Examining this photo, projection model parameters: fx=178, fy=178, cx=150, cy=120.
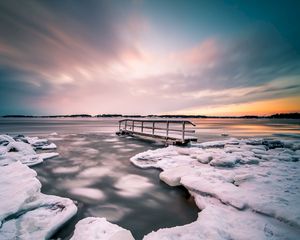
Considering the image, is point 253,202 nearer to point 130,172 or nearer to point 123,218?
point 123,218

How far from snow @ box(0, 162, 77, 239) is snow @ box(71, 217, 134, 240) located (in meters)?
0.44

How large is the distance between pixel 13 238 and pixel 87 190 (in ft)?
7.95

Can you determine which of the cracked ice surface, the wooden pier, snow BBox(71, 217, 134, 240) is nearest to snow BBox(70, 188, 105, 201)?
snow BBox(71, 217, 134, 240)

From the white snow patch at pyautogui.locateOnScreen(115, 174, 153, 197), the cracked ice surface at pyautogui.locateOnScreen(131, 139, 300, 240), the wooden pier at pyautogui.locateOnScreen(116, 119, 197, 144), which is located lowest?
the white snow patch at pyautogui.locateOnScreen(115, 174, 153, 197)

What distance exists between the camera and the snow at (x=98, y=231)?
2.86 m

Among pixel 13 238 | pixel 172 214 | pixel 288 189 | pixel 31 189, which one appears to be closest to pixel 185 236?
pixel 172 214

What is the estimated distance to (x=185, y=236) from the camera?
112 inches

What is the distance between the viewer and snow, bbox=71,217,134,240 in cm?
286

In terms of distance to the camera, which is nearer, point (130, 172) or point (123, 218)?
point (123, 218)

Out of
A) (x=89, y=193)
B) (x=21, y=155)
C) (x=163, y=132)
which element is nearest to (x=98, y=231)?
(x=89, y=193)

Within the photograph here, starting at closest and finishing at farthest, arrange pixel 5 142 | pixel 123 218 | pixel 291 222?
1. pixel 291 222
2. pixel 123 218
3. pixel 5 142

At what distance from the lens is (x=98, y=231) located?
305cm

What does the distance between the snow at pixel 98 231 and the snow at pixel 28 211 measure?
44 centimetres

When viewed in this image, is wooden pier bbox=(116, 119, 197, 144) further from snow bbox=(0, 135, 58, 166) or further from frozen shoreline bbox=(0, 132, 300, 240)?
snow bbox=(0, 135, 58, 166)
